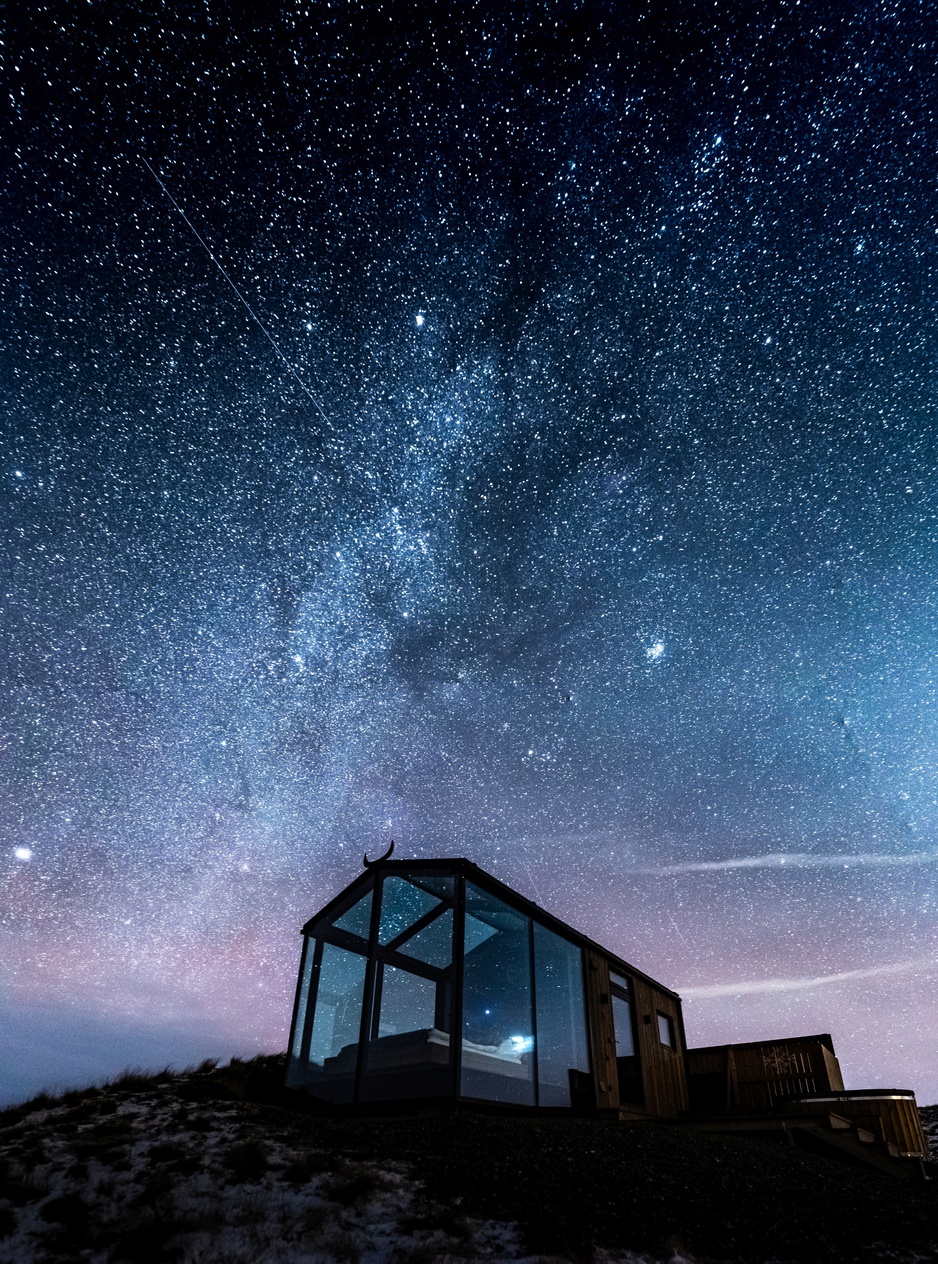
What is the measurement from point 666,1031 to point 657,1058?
169cm

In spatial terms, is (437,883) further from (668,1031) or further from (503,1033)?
(668,1031)

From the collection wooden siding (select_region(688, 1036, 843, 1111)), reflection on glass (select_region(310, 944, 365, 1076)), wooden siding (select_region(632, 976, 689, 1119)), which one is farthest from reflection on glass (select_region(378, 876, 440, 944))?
wooden siding (select_region(688, 1036, 843, 1111))

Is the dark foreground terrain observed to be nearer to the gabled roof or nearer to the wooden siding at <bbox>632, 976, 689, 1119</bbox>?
the gabled roof

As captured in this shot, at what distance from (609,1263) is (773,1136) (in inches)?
347

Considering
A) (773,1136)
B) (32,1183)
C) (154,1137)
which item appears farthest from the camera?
(773,1136)

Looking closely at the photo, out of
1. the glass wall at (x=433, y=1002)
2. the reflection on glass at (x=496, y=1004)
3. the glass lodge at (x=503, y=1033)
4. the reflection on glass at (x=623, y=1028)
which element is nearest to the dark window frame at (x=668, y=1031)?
the glass lodge at (x=503, y=1033)

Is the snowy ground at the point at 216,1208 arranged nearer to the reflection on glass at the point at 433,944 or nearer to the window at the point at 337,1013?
the window at the point at 337,1013

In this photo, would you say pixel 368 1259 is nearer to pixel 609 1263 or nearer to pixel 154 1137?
pixel 609 1263

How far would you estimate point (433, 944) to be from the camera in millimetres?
14758

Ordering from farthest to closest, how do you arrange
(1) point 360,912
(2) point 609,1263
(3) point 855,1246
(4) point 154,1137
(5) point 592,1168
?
(1) point 360,912
(4) point 154,1137
(5) point 592,1168
(3) point 855,1246
(2) point 609,1263

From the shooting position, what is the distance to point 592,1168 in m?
7.54

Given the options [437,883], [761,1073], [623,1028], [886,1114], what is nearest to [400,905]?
[437,883]

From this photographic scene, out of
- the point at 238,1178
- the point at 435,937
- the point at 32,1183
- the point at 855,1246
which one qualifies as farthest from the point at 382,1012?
the point at 855,1246

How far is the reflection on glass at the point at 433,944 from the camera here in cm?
1448
